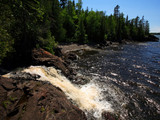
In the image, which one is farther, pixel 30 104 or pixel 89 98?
pixel 89 98

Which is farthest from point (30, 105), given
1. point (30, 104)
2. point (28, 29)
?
point (28, 29)

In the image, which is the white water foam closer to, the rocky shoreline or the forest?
the rocky shoreline

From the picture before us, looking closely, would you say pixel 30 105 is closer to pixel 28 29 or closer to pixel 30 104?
pixel 30 104

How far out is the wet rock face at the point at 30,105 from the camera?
4.03 meters

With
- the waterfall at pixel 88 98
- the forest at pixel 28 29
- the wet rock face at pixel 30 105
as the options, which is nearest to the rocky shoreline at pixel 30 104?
the wet rock face at pixel 30 105

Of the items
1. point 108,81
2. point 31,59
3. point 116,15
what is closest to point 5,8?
point 31,59

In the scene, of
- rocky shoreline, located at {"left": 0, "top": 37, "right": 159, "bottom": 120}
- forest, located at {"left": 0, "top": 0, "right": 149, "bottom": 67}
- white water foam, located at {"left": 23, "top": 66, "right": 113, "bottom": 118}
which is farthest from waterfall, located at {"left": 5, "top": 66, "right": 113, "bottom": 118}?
forest, located at {"left": 0, "top": 0, "right": 149, "bottom": 67}

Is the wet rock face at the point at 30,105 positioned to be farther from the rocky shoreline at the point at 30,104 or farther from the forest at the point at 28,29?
the forest at the point at 28,29

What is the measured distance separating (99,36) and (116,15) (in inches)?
1592

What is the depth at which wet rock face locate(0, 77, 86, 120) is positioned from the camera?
403 cm

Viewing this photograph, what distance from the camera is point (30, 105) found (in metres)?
4.40

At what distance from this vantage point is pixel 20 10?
12.0m

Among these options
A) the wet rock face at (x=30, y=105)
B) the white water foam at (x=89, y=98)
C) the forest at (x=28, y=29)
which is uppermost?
the forest at (x=28, y=29)

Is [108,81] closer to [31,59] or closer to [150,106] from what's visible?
[150,106]
